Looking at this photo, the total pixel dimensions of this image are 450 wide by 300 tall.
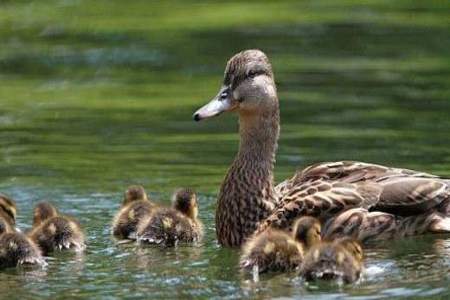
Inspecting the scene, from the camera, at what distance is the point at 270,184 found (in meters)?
11.4

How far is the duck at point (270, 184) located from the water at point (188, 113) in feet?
0.86

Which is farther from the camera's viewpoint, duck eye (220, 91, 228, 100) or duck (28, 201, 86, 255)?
duck eye (220, 91, 228, 100)

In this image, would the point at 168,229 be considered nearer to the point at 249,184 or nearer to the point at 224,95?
the point at 249,184

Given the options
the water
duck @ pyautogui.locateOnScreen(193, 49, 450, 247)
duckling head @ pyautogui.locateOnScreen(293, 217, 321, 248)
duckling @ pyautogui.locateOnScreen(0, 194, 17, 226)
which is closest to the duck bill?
duck @ pyautogui.locateOnScreen(193, 49, 450, 247)

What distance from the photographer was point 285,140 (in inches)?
560

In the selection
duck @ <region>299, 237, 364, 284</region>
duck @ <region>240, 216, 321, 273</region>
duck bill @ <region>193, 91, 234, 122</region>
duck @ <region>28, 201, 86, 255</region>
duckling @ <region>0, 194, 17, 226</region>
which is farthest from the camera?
duckling @ <region>0, 194, 17, 226</region>

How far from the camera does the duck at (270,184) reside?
1105 cm

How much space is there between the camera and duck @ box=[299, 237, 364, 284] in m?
9.72

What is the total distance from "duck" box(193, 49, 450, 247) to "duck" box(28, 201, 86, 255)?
911 millimetres

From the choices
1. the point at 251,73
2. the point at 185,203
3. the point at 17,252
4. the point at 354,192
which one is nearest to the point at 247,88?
the point at 251,73

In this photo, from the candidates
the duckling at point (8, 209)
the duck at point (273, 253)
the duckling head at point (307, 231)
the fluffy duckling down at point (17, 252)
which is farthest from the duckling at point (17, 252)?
the duckling head at point (307, 231)

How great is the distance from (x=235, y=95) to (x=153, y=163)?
7.58 feet

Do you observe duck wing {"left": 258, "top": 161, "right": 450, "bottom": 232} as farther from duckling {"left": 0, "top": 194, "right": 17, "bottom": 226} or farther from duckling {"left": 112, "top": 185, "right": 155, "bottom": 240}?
duckling {"left": 0, "top": 194, "right": 17, "bottom": 226}

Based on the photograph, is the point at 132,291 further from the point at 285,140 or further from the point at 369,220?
the point at 285,140
